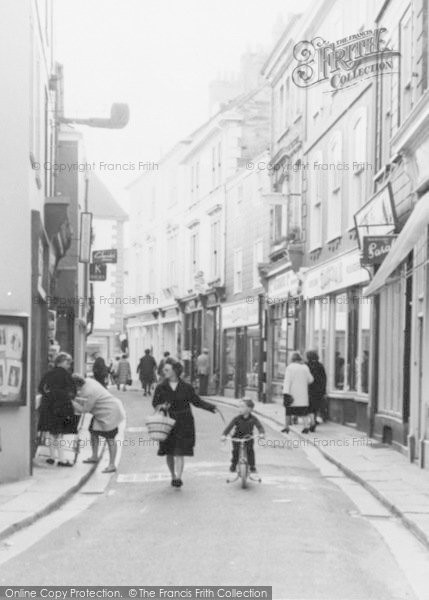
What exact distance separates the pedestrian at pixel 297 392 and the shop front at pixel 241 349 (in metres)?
13.1

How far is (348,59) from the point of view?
79.4 feet

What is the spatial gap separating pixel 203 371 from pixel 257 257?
5290mm

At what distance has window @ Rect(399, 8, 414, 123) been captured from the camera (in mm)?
18969

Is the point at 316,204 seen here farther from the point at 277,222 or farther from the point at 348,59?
the point at 277,222

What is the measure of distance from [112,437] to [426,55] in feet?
25.1

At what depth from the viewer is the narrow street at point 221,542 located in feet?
27.4

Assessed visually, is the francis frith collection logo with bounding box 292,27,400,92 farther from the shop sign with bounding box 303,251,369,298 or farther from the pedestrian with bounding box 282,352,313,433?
the pedestrian with bounding box 282,352,313,433

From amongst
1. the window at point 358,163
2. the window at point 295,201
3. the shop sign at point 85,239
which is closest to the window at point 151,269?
the shop sign at point 85,239

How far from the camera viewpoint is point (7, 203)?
49.1 ft

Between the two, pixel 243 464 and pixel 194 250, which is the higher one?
pixel 194 250

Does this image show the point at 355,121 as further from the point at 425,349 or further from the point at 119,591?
the point at 119,591

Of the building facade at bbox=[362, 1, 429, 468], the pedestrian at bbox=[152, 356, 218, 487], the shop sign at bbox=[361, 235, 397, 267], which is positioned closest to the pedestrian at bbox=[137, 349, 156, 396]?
the building facade at bbox=[362, 1, 429, 468]

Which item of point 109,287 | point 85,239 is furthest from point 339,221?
point 109,287

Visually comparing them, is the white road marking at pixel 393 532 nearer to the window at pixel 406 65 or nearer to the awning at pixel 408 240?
the awning at pixel 408 240
